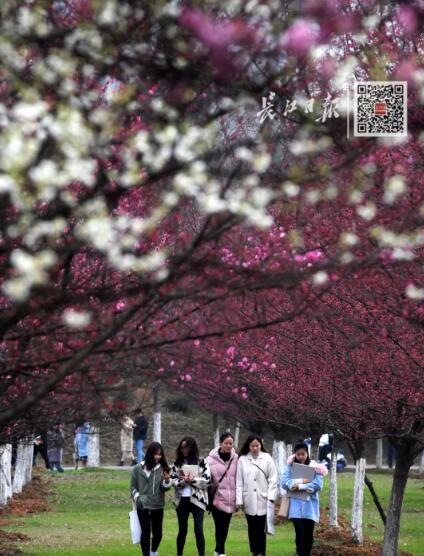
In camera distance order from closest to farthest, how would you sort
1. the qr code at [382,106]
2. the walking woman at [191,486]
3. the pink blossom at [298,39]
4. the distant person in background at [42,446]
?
the pink blossom at [298,39] < the qr code at [382,106] < the walking woman at [191,486] < the distant person in background at [42,446]

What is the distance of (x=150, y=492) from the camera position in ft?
52.1

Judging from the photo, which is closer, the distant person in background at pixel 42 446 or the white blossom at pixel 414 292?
the white blossom at pixel 414 292

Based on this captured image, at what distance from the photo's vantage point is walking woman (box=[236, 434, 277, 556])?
50.0 ft

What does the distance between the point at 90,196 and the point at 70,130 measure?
353 millimetres

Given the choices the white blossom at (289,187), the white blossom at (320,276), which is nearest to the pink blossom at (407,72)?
the white blossom at (320,276)

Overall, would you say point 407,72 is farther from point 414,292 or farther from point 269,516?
point 269,516

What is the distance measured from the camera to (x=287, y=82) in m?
6.75

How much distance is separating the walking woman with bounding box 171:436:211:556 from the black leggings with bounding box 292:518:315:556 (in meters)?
1.42

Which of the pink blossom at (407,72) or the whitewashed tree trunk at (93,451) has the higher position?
the pink blossom at (407,72)

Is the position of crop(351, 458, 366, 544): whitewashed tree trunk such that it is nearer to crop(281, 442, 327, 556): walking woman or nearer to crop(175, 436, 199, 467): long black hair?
crop(175, 436, 199, 467): long black hair

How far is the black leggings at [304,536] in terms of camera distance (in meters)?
15.1

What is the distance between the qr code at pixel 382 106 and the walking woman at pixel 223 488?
24.7ft

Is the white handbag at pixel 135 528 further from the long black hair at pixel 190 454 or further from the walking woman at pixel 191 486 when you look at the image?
the long black hair at pixel 190 454

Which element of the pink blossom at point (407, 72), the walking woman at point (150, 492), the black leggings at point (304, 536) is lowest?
the black leggings at point (304, 536)
